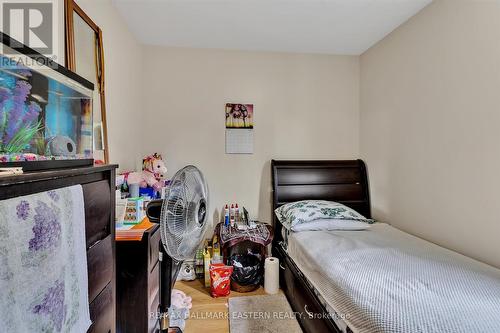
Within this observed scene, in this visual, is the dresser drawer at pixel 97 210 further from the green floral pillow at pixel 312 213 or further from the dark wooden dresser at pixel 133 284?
the green floral pillow at pixel 312 213

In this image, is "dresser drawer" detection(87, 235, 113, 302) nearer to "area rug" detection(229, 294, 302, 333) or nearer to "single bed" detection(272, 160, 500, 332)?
"single bed" detection(272, 160, 500, 332)

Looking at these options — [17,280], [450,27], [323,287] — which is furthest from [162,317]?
[450,27]

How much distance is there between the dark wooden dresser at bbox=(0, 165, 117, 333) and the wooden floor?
106 cm

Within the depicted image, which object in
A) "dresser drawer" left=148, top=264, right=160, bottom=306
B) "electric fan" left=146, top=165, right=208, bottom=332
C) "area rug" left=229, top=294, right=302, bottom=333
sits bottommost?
"area rug" left=229, top=294, right=302, bottom=333

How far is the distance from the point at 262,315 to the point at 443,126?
205 centimetres

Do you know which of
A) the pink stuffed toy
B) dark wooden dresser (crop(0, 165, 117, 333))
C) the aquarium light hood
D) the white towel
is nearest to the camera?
the white towel

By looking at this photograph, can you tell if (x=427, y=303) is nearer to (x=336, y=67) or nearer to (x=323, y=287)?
(x=323, y=287)

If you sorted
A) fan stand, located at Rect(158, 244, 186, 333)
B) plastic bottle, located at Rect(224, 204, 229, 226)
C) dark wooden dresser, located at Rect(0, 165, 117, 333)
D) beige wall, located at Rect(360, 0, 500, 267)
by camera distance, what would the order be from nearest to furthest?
dark wooden dresser, located at Rect(0, 165, 117, 333)
fan stand, located at Rect(158, 244, 186, 333)
beige wall, located at Rect(360, 0, 500, 267)
plastic bottle, located at Rect(224, 204, 229, 226)

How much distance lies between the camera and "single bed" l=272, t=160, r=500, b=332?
1.00 meters

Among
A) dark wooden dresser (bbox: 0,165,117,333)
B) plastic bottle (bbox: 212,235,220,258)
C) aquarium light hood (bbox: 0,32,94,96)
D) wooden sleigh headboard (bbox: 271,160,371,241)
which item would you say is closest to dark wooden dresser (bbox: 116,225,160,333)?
dark wooden dresser (bbox: 0,165,117,333)

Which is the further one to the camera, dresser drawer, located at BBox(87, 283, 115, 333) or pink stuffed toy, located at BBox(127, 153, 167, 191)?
pink stuffed toy, located at BBox(127, 153, 167, 191)

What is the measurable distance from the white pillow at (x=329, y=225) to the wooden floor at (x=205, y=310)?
2.58ft

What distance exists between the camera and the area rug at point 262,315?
1.88 metres

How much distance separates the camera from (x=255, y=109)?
110 inches
